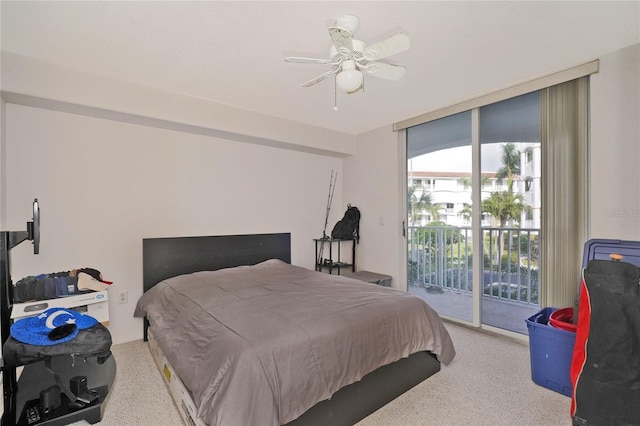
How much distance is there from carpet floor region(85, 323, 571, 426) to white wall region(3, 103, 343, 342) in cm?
99

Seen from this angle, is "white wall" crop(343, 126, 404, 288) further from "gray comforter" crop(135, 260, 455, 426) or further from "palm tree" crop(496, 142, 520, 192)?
"gray comforter" crop(135, 260, 455, 426)

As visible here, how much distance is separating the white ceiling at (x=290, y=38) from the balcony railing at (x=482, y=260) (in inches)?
61.6

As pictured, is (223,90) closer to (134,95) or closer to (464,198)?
(134,95)

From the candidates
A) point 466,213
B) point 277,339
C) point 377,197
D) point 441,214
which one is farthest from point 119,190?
point 466,213

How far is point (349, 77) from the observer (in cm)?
183

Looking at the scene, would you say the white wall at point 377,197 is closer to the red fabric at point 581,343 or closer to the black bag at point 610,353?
the red fabric at point 581,343

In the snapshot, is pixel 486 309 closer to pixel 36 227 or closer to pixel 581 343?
pixel 581 343

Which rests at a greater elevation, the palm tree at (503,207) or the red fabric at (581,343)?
the palm tree at (503,207)

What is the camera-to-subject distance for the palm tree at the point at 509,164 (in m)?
2.95

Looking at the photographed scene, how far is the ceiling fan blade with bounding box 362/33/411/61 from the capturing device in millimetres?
1720

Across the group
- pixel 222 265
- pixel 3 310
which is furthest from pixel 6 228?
pixel 222 265

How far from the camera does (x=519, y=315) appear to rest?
310cm

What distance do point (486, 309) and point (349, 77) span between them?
9.44 feet

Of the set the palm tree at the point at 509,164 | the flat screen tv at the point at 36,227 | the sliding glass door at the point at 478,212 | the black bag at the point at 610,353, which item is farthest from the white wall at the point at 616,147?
the flat screen tv at the point at 36,227
